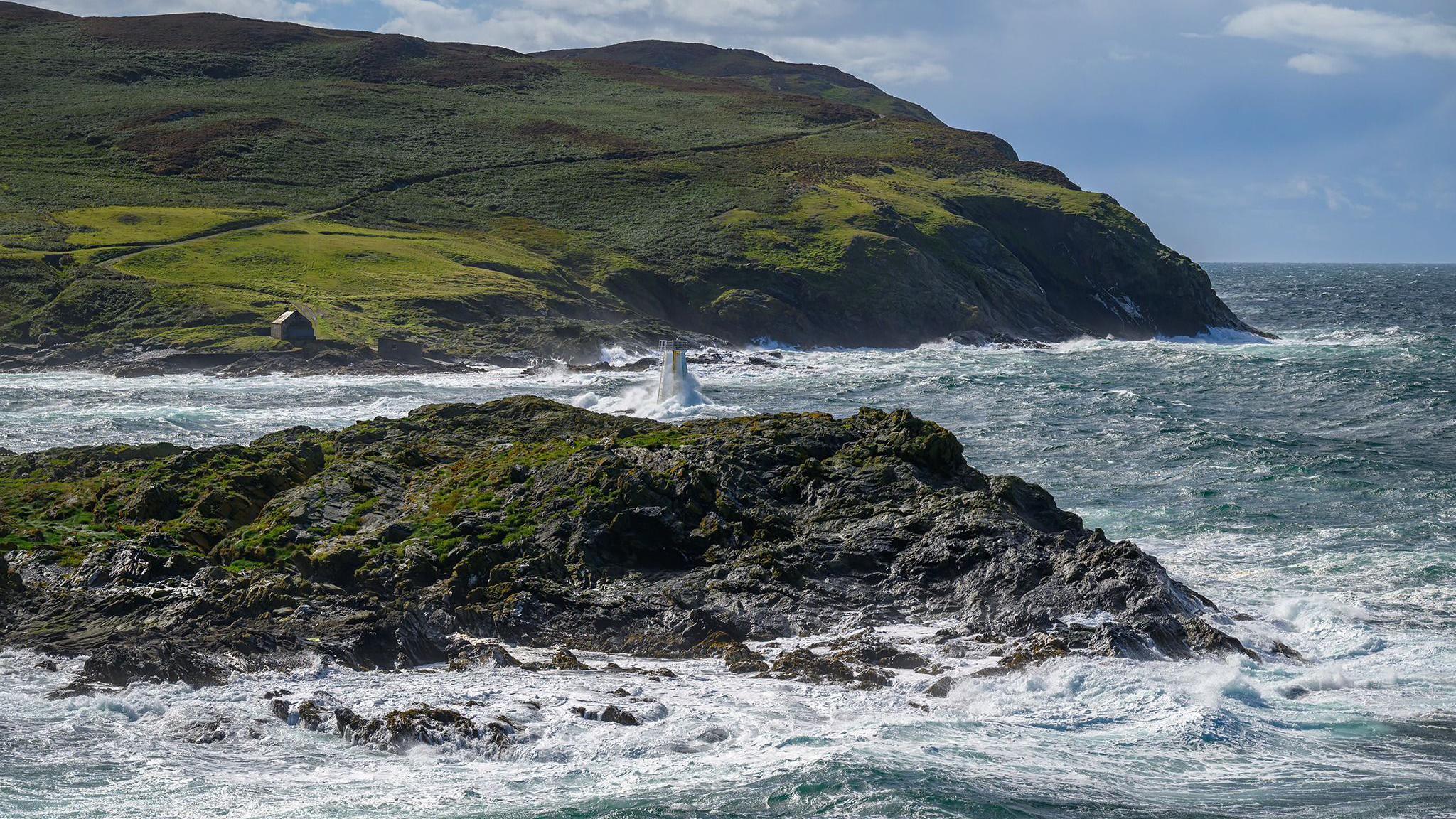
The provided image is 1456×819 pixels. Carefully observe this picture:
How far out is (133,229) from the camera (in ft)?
274

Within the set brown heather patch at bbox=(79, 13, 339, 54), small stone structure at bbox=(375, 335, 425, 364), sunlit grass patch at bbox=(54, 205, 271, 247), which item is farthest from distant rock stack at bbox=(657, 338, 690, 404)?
brown heather patch at bbox=(79, 13, 339, 54)

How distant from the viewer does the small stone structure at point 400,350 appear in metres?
65.6

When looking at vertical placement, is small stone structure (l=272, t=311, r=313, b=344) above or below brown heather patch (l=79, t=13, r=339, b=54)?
below

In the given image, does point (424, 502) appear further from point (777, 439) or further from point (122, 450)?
point (122, 450)

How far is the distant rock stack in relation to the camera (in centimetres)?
5191

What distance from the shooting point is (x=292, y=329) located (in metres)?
64.9

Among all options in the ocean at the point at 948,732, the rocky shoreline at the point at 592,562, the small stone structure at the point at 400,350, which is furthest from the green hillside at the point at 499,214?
the ocean at the point at 948,732

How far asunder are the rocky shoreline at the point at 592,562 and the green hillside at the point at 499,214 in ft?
141

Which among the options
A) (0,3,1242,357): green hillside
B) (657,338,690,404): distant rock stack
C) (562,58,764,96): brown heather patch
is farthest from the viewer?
(562,58,764,96): brown heather patch

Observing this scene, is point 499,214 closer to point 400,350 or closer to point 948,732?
point 400,350

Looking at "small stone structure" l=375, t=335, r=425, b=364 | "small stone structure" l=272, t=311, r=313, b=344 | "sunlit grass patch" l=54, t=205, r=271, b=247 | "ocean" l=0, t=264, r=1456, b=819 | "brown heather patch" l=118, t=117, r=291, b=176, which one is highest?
"brown heather patch" l=118, t=117, r=291, b=176

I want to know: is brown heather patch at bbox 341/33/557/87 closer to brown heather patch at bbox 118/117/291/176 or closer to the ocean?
brown heather patch at bbox 118/117/291/176

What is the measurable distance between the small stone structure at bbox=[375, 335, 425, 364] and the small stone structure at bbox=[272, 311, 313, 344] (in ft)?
10.8

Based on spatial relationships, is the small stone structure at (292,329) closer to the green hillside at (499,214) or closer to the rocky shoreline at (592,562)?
the green hillside at (499,214)
